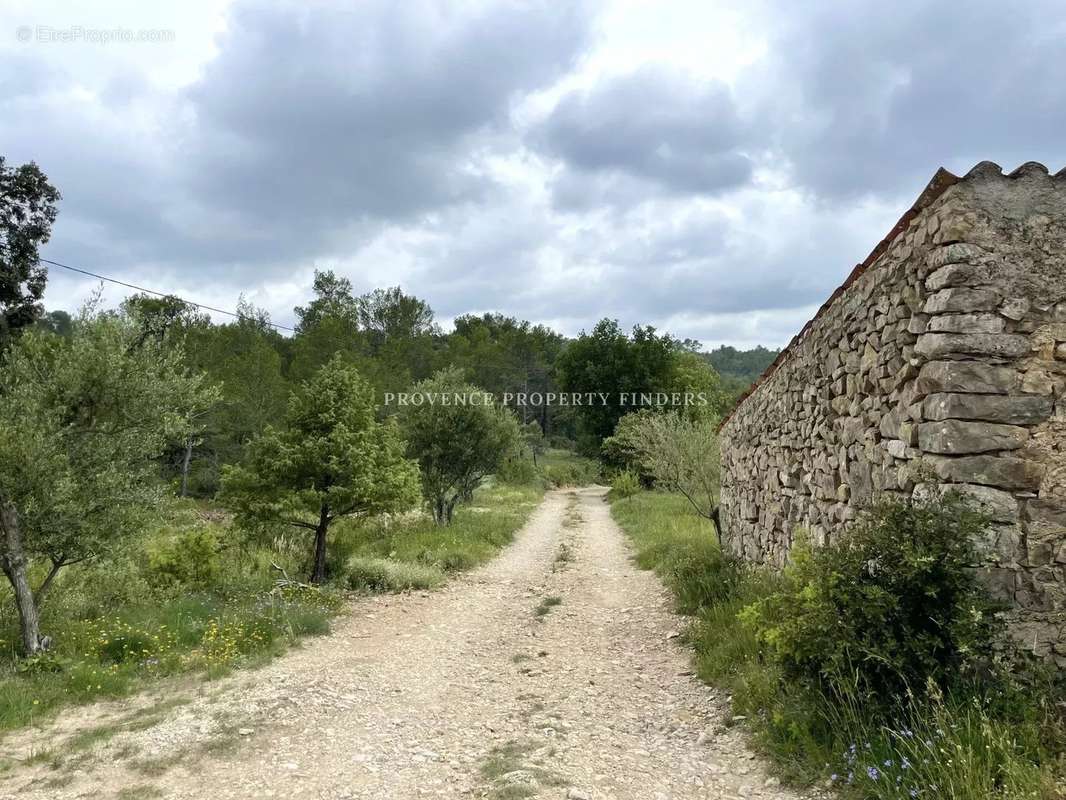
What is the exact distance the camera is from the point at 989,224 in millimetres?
3957

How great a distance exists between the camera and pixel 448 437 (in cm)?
1655

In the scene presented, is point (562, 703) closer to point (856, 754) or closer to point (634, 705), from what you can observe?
point (634, 705)

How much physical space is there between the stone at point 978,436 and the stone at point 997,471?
0.06 meters

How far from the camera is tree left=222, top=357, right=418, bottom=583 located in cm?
995

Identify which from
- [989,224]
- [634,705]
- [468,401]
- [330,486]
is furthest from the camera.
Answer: [468,401]

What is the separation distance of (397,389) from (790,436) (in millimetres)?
22447

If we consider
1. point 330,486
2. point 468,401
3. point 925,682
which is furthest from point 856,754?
point 468,401

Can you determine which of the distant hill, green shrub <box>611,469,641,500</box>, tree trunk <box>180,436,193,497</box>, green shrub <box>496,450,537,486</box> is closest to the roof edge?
green shrub <box>611,469,641,500</box>

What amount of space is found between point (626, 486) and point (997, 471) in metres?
23.8

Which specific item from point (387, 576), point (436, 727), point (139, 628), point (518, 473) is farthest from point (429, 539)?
point (518, 473)

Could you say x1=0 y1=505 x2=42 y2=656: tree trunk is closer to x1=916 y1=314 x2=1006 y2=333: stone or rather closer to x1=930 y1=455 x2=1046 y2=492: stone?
x1=930 y1=455 x2=1046 y2=492: stone

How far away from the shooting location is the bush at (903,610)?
3.55m

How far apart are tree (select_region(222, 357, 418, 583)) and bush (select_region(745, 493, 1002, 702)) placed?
7.64 metres

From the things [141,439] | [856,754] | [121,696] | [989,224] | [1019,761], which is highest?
[989,224]
